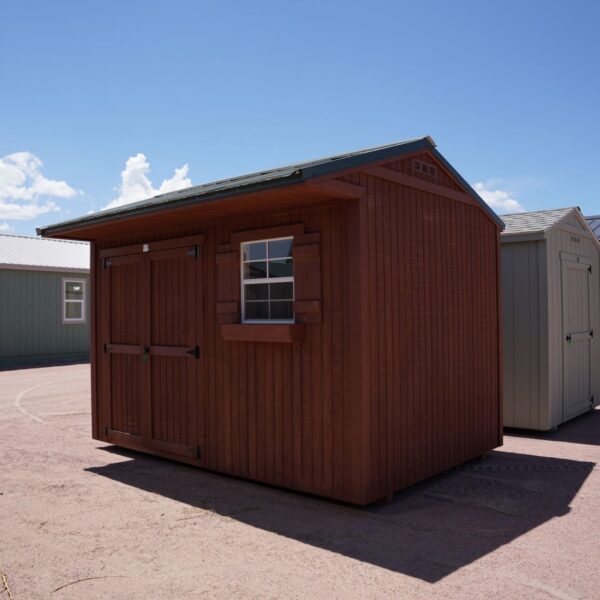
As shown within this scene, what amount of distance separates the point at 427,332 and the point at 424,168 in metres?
1.59

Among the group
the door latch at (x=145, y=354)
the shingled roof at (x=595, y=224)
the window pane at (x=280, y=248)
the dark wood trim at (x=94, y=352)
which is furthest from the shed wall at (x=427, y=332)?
the shingled roof at (x=595, y=224)

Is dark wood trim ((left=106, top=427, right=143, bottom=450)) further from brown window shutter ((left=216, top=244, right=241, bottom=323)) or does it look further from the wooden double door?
brown window shutter ((left=216, top=244, right=241, bottom=323))

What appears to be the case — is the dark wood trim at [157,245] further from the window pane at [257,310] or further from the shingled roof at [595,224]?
the shingled roof at [595,224]

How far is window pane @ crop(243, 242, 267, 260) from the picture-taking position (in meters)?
5.94

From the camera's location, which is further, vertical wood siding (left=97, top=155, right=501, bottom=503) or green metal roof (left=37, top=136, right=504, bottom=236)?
vertical wood siding (left=97, top=155, right=501, bottom=503)

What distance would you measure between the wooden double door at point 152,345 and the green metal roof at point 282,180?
0.60 metres

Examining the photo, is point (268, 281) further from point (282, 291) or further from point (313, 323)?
point (313, 323)

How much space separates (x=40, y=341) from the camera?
18.6 m

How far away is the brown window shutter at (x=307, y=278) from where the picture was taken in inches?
213

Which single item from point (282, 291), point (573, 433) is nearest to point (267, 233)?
point (282, 291)

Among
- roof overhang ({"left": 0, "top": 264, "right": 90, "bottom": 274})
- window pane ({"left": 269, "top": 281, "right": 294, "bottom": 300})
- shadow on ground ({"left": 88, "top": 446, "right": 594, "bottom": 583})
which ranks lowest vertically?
shadow on ground ({"left": 88, "top": 446, "right": 594, "bottom": 583})

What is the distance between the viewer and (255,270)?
6.02m

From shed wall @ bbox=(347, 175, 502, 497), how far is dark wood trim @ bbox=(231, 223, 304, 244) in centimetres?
64

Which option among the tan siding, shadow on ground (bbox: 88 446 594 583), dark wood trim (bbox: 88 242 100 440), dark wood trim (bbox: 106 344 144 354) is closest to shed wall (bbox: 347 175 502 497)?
shadow on ground (bbox: 88 446 594 583)
